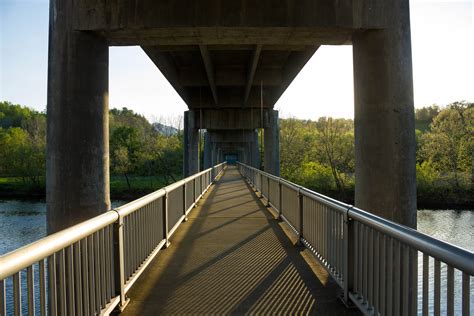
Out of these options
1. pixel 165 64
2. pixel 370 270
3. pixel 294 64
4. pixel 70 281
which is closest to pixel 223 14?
pixel 370 270

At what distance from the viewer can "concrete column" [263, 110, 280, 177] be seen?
86.3ft

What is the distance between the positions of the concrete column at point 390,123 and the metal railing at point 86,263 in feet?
12.3

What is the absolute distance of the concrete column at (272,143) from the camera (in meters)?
26.3

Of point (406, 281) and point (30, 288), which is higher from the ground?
point (30, 288)

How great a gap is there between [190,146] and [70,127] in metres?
20.9

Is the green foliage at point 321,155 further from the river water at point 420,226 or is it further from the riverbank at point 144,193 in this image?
the river water at point 420,226

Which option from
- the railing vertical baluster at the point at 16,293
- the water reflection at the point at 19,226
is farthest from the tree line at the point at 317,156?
the railing vertical baluster at the point at 16,293

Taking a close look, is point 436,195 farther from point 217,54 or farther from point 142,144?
point 142,144

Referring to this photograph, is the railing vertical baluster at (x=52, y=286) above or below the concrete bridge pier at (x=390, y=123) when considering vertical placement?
below

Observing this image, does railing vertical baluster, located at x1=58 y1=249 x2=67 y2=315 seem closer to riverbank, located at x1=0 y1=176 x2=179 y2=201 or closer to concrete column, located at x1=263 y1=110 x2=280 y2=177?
concrete column, located at x1=263 y1=110 x2=280 y2=177

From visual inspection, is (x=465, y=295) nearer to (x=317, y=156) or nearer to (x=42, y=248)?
(x=42, y=248)

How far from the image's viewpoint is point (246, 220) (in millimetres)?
10211

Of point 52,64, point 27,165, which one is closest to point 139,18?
point 52,64

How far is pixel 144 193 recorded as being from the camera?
7012cm
